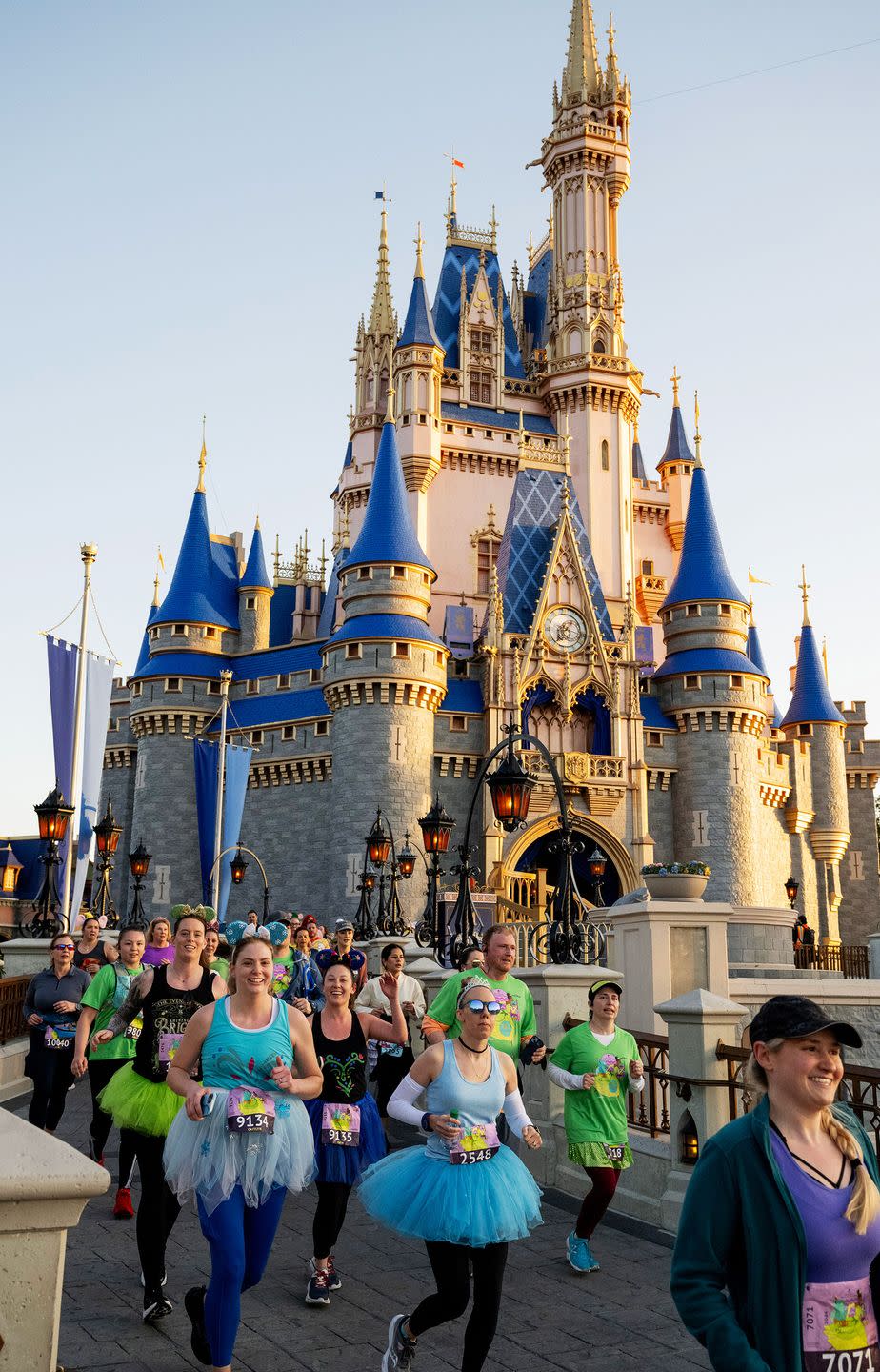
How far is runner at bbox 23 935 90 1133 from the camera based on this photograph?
9.89 meters

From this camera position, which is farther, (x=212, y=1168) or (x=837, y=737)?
(x=837, y=737)

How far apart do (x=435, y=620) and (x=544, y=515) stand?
5.32 metres

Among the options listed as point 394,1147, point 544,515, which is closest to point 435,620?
point 544,515

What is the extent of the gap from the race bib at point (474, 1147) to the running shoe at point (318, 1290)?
63.8 inches

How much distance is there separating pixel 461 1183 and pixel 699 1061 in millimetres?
3238

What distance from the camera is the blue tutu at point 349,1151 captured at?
258 inches

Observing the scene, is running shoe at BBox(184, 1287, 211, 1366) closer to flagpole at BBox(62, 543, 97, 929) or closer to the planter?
the planter

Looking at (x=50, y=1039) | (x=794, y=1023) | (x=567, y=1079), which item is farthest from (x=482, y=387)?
(x=794, y=1023)

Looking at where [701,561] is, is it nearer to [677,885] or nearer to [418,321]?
[418,321]

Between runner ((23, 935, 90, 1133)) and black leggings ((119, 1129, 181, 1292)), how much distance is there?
12.4ft

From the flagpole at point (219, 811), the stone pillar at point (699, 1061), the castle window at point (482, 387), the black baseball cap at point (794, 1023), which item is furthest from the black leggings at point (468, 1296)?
the castle window at point (482, 387)

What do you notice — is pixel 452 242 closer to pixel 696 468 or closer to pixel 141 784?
pixel 696 468

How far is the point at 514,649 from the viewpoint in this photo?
39.3m

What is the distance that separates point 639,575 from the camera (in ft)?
162
